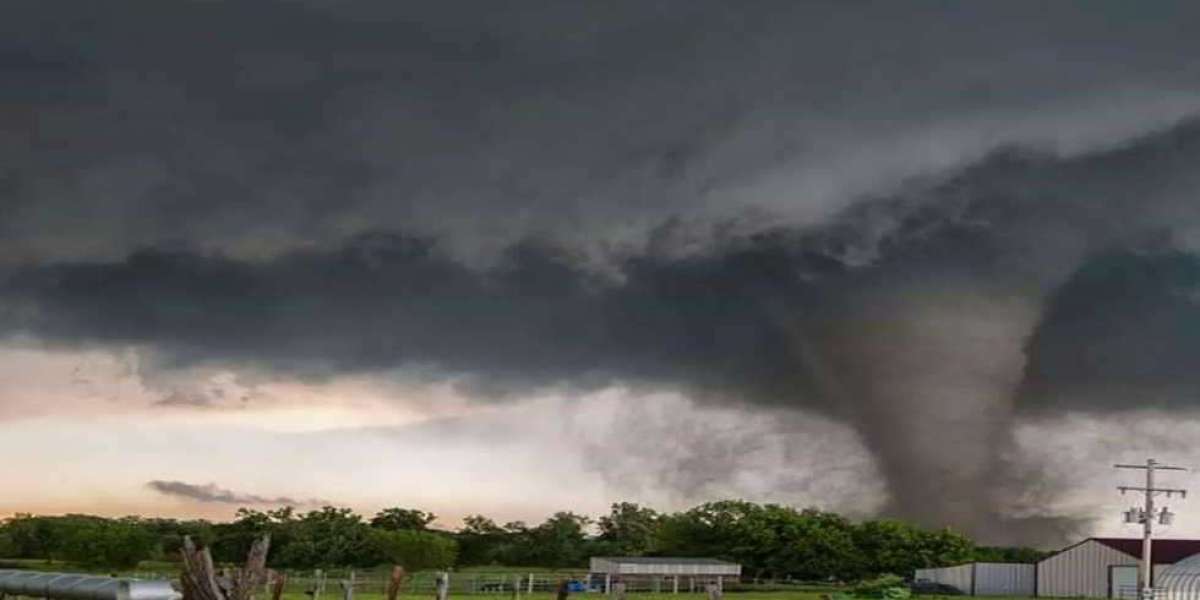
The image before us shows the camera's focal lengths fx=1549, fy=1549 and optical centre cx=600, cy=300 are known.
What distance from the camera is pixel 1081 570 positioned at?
113875 millimetres

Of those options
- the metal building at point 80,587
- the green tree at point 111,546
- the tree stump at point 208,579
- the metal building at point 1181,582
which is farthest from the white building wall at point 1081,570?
the tree stump at point 208,579

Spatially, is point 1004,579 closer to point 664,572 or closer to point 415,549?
point 664,572

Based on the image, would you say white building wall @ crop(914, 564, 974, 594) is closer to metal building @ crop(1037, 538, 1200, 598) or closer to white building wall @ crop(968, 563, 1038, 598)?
white building wall @ crop(968, 563, 1038, 598)

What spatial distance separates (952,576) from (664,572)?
2330 centimetres

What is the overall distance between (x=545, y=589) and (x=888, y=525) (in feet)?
146

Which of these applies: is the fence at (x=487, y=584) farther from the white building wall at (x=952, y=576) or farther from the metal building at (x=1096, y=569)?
the metal building at (x=1096, y=569)

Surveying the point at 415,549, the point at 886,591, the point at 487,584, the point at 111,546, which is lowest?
the point at 487,584

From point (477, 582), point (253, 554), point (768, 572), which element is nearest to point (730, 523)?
point (768, 572)

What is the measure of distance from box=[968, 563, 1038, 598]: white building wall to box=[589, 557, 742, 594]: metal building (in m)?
19.6

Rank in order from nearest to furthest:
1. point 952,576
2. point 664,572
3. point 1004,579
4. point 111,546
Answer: point 1004,579 < point 952,576 < point 664,572 < point 111,546

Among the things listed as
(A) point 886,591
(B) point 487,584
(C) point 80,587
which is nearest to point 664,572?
(B) point 487,584

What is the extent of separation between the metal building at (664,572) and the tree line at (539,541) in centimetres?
650

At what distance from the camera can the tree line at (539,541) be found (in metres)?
134

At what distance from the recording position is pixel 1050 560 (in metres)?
116
